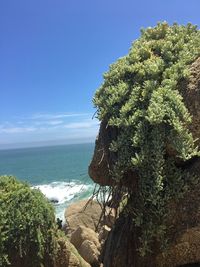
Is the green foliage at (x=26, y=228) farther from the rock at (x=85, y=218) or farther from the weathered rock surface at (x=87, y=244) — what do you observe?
the rock at (x=85, y=218)

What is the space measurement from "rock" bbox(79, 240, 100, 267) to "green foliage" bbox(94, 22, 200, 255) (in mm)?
4081

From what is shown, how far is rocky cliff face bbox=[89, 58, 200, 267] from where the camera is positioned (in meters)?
6.77

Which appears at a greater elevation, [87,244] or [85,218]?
[85,218]

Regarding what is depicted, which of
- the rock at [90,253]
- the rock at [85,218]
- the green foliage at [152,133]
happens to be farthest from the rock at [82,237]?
the green foliage at [152,133]

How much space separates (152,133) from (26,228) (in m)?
3.01

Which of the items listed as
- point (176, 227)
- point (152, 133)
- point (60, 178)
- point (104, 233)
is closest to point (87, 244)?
point (104, 233)

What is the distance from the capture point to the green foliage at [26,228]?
25.8 ft

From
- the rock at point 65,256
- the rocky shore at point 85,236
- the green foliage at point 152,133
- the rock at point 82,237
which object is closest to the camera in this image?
the green foliage at point 152,133

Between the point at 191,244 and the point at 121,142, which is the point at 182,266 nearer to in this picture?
the point at 191,244

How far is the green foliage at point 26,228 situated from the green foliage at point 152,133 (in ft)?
6.56

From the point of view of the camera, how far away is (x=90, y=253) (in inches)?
429

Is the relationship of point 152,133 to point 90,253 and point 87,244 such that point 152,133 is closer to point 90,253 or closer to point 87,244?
point 90,253

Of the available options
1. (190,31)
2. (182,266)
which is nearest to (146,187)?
(182,266)


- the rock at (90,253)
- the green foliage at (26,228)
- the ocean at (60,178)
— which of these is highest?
the green foliage at (26,228)
